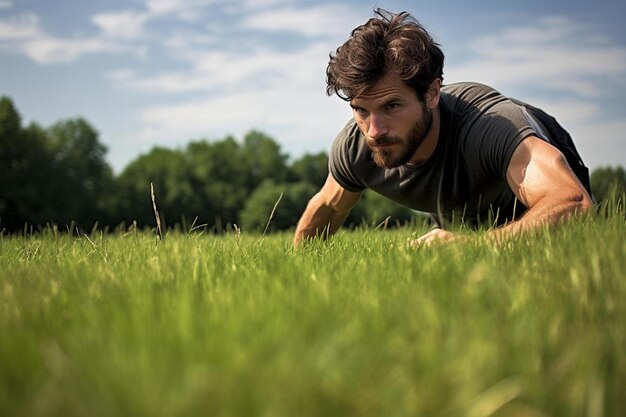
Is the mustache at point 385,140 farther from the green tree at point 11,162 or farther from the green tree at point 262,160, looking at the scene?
the green tree at point 262,160

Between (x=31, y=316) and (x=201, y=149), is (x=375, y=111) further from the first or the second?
(x=201, y=149)

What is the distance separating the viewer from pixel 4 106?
45562 millimetres

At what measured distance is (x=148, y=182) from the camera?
6353cm

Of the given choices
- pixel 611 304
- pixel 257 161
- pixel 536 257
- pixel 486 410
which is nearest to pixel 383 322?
pixel 486 410

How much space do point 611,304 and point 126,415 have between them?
1.47m

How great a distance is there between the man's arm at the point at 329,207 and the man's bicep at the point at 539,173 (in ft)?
6.56

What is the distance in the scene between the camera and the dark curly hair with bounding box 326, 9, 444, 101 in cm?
459

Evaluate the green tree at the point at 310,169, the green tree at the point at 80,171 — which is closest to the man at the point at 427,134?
the green tree at the point at 80,171

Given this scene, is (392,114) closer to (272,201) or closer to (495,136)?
(495,136)

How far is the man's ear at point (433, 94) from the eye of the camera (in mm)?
4730

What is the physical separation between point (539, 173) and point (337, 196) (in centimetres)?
239

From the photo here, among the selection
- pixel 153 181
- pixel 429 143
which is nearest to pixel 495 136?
pixel 429 143

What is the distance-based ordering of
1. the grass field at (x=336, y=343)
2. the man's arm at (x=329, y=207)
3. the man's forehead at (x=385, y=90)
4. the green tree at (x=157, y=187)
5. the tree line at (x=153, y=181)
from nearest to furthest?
1. the grass field at (x=336, y=343)
2. the man's forehead at (x=385, y=90)
3. the man's arm at (x=329, y=207)
4. the tree line at (x=153, y=181)
5. the green tree at (x=157, y=187)

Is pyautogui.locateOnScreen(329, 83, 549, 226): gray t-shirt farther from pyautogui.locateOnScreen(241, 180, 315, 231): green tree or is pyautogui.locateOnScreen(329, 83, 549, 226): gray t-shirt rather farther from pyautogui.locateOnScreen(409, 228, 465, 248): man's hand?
pyautogui.locateOnScreen(241, 180, 315, 231): green tree
